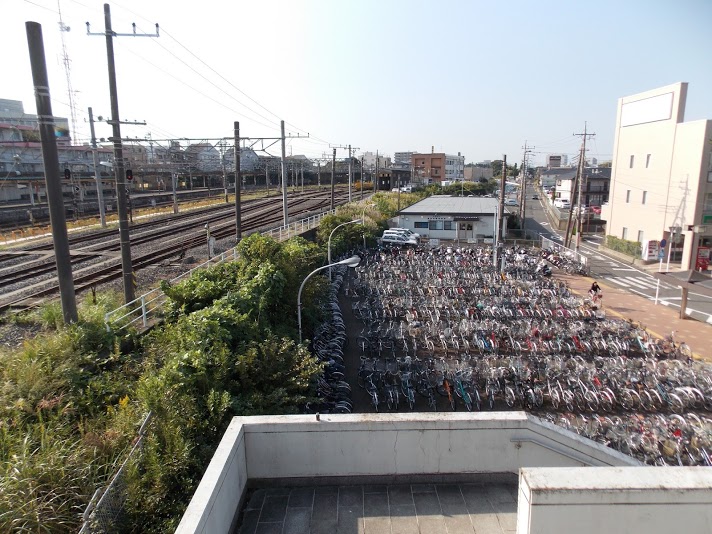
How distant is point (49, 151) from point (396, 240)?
911 inches

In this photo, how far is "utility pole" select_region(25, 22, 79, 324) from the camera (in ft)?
23.2

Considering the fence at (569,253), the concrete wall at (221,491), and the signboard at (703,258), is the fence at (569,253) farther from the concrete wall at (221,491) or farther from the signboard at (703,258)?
the concrete wall at (221,491)

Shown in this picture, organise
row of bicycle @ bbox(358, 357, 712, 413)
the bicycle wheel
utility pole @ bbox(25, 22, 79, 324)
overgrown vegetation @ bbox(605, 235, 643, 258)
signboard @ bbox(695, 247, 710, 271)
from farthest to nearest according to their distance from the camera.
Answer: overgrown vegetation @ bbox(605, 235, 643, 258) → signboard @ bbox(695, 247, 710, 271) → the bicycle wheel → row of bicycle @ bbox(358, 357, 712, 413) → utility pole @ bbox(25, 22, 79, 324)

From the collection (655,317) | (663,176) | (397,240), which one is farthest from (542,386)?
(663,176)

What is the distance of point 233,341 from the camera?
8281mm

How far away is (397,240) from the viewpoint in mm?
29266

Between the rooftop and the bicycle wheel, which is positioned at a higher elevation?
the rooftop

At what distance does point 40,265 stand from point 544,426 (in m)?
18.3

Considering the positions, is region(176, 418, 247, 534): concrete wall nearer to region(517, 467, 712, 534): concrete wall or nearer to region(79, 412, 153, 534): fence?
region(79, 412, 153, 534): fence

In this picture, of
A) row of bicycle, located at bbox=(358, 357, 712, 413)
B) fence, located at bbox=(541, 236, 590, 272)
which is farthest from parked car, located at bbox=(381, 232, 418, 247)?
row of bicycle, located at bbox=(358, 357, 712, 413)

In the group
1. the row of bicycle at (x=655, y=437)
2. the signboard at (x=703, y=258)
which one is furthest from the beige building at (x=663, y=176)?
the row of bicycle at (x=655, y=437)

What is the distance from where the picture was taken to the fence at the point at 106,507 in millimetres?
3938

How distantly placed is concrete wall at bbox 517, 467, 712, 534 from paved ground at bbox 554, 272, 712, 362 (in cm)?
1237

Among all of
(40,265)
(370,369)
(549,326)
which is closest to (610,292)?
(549,326)
